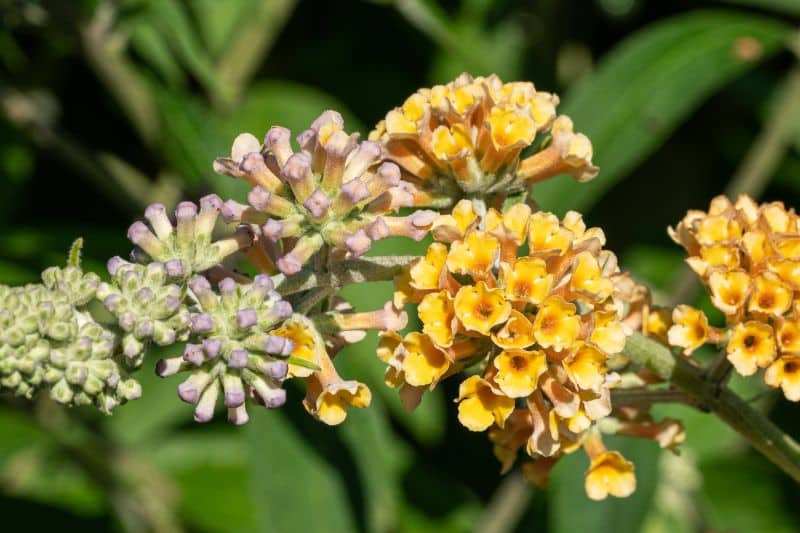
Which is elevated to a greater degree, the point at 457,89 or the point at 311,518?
the point at 457,89

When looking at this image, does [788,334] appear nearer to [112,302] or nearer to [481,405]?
[481,405]

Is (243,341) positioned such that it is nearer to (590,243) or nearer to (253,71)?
(590,243)

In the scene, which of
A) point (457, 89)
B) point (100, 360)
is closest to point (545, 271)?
point (457, 89)

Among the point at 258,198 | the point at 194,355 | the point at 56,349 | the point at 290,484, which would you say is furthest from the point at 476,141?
the point at 290,484

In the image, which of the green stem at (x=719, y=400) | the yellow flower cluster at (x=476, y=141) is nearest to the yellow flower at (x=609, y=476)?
the green stem at (x=719, y=400)

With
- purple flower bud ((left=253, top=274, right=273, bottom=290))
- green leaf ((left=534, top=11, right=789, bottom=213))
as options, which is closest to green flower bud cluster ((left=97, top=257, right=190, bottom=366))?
purple flower bud ((left=253, top=274, right=273, bottom=290))

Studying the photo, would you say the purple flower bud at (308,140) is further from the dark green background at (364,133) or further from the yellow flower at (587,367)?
the dark green background at (364,133)

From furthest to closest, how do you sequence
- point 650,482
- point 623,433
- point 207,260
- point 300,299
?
1. point 650,482
2. point 623,433
3. point 300,299
4. point 207,260
